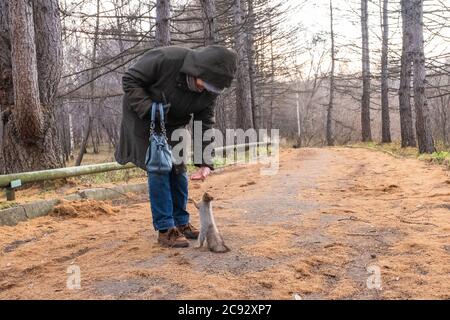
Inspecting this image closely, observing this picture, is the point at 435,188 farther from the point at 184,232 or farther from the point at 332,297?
the point at 332,297

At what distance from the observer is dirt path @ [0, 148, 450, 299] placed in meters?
3.10

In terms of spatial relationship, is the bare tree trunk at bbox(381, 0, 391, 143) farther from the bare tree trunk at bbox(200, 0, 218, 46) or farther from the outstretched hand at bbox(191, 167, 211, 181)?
the outstretched hand at bbox(191, 167, 211, 181)

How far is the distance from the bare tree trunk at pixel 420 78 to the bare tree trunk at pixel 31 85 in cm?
982

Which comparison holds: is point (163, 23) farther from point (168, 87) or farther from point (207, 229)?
point (207, 229)

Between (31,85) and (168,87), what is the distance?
4414 millimetres

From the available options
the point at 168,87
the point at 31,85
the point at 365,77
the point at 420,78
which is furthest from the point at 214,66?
the point at 365,77

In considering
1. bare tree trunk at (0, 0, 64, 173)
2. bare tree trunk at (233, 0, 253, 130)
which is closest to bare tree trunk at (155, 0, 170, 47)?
bare tree trunk at (0, 0, 64, 173)

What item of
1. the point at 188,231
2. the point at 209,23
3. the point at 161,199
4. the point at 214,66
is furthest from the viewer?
the point at 209,23

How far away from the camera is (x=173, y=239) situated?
4199 mm

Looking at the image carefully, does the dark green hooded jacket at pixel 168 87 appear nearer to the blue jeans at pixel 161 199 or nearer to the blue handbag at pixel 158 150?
the blue handbag at pixel 158 150

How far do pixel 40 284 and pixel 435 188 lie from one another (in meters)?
5.30

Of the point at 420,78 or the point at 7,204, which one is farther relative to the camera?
the point at 420,78
